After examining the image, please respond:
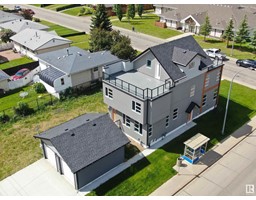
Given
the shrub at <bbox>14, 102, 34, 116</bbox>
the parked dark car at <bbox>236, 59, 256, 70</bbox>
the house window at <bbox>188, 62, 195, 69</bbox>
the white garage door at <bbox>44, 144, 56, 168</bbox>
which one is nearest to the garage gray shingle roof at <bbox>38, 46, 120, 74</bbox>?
the shrub at <bbox>14, 102, 34, 116</bbox>

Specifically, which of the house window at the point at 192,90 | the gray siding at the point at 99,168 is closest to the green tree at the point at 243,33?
the house window at the point at 192,90

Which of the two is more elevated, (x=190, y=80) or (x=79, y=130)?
(x=190, y=80)

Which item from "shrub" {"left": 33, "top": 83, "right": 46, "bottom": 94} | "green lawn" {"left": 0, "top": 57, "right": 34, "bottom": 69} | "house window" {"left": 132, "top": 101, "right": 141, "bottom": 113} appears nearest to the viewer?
"house window" {"left": 132, "top": 101, "right": 141, "bottom": 113}

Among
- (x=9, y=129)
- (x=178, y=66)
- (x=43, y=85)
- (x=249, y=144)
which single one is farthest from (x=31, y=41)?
(x=249, y=144)

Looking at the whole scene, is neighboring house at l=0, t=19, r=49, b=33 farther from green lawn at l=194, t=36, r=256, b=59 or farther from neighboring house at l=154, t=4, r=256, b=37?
green lawn at l=194, t=36, r=256, b=59

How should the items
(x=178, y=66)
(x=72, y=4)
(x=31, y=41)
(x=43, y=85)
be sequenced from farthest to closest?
(x=72, y=4)
(x=31, y=41)
(x=43, y=85)
(x=178, y=66)

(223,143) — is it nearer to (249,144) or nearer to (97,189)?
(249,144)

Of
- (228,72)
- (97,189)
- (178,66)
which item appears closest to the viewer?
(97,189)
